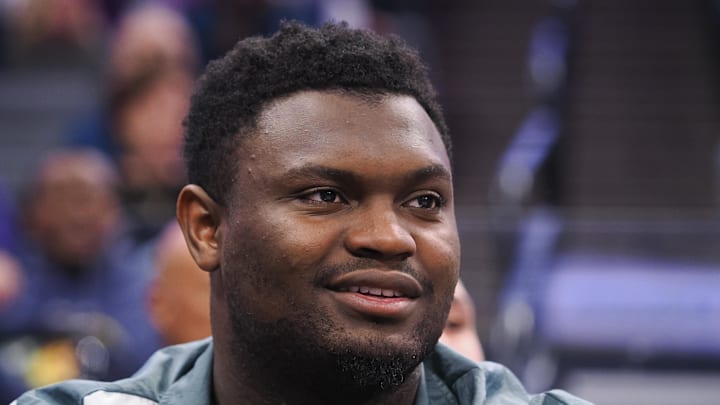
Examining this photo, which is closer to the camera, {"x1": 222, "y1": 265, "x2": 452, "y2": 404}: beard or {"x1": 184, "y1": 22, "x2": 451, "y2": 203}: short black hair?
{"x1": 222, "y1": 265, "x2": 452, "y2": 404}: beard

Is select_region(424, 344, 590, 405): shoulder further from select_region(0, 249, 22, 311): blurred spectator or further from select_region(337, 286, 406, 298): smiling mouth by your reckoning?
select_region(0, 249, 22, 311): blurred spectator

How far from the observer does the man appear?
271cm

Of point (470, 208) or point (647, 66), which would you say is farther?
point (647, 66)

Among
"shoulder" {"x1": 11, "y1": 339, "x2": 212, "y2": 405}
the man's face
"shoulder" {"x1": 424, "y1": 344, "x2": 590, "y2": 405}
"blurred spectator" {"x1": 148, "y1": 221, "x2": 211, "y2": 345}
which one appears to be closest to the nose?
the man's face

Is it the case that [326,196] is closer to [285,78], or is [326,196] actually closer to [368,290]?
[368,290]

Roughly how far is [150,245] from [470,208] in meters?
2.53

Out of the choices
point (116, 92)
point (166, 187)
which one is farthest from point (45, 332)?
point (116, 92)

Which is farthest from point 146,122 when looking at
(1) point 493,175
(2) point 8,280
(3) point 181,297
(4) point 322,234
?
(4) point 322,234

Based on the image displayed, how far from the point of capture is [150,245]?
6535mm

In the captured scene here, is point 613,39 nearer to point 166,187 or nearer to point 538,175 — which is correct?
point 538,175

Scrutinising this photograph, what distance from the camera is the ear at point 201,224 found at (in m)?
3.03

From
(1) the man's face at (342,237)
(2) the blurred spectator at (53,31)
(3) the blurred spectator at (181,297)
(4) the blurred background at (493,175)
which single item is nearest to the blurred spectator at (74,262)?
(4) the blurred background at (493,175)

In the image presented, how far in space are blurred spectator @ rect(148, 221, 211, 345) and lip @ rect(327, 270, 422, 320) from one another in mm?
1715

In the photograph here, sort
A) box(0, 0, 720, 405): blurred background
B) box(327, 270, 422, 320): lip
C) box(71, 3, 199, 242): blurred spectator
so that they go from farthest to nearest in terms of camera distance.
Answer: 1. box(71, 3, 199, 242): blurred spectator
2. box(0, 0, 720, 405): blurred background
3. box(327, 270, 422, 320): lip
